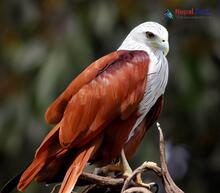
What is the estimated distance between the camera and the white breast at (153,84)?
314cm

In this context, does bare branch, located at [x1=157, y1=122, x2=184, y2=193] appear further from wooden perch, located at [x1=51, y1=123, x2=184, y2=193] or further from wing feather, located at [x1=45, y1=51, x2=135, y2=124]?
wing feather, located at [x1=45, y1=51, x2=135, y2=124]

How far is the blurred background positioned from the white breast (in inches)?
85.1

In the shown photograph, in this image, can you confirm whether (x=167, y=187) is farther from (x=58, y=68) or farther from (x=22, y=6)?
(x=22, y=6)

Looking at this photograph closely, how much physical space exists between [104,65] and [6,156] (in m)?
2.98

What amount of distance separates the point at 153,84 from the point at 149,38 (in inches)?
6.1

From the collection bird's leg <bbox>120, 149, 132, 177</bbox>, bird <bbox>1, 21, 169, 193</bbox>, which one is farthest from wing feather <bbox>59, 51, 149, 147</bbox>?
bird's leg <bbox>120, 149, 132, 177</bbox>

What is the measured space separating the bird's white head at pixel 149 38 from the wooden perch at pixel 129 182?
34 cm

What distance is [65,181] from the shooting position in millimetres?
2926

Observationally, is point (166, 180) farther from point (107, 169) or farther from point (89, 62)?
point (89, 62)

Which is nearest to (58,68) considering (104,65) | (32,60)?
(32,60)

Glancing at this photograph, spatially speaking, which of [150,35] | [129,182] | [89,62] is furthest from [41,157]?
[89,62]

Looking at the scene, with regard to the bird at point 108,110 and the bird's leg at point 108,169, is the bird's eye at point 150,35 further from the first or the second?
the bird's leg at point 108,169

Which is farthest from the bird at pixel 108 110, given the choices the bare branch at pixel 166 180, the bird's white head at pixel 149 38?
the bare branch at pixel 166 180

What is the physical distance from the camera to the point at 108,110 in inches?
123
